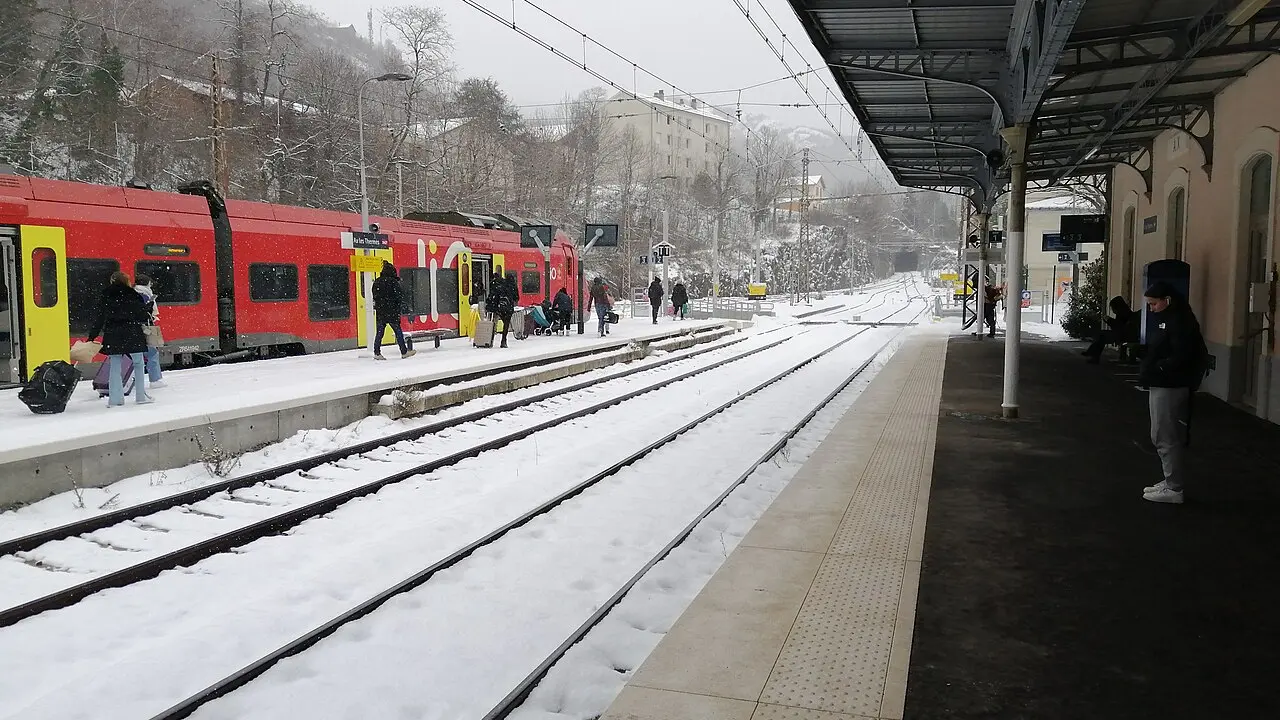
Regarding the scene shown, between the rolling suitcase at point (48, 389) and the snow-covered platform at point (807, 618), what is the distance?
8.35 m

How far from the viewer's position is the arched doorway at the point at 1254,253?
12242 millimetres

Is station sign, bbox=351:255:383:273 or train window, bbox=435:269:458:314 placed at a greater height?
station sign, bbox=351:255:383:273

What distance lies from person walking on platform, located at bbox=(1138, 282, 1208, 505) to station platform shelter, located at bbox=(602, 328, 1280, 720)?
43 cm

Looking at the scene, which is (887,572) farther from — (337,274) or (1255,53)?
(337,274)

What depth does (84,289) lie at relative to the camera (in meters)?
13.3

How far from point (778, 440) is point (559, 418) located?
3.17 metres

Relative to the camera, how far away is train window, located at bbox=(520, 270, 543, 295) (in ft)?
83.8

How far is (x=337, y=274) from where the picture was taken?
1844 cm

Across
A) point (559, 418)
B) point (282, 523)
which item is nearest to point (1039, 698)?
point (282, 523)

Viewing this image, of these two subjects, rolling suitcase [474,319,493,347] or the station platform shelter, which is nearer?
the station platform shelter

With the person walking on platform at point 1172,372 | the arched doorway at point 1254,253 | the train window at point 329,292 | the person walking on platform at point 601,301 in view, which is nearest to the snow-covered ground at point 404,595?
the person walking on platform at point 1172,372

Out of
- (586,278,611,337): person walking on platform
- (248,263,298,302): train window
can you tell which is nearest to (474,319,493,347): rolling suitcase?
(248,263,298,302): train window

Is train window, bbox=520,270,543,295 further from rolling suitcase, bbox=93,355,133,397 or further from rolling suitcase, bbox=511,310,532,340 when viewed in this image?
rolling suitcase, bbox=93,355,133,397

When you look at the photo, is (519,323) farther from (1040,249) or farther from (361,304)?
(1040,249)
